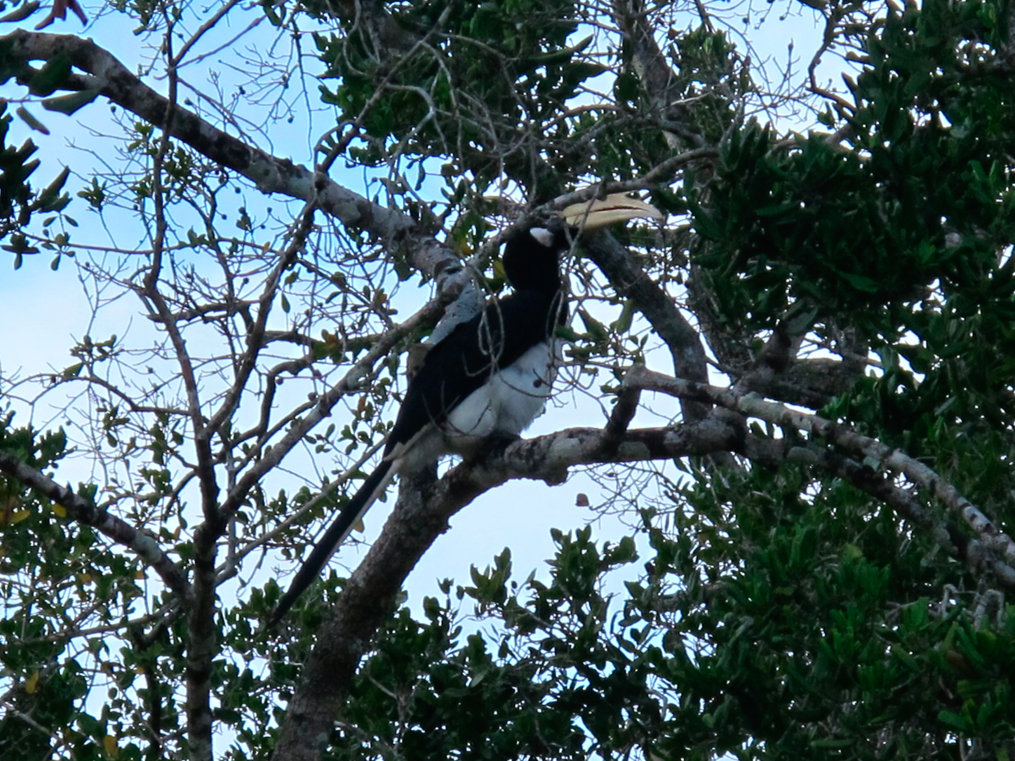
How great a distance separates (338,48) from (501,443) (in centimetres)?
135

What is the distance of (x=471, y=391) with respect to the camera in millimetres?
4113

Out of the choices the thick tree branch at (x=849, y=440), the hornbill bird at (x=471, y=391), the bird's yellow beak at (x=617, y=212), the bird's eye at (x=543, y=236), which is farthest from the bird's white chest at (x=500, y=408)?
the thick tree branch at (x=849, y=440)

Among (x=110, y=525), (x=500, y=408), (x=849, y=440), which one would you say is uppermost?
(x=500, y=408)

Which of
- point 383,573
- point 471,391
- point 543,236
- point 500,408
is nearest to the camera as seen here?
point 383,573

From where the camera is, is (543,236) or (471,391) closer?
(471,391)

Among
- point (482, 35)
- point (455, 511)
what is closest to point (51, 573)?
point (455, 511)

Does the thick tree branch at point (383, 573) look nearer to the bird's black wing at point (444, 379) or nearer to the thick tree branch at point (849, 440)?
the bird's black wing at point (444, 379)

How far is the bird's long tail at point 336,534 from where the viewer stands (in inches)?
137

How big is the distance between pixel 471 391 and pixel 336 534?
0.76 metres

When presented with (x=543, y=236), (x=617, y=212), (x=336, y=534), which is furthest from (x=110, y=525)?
(x=543, y=236)

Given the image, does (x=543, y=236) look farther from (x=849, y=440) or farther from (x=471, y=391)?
(x=849, y=440)

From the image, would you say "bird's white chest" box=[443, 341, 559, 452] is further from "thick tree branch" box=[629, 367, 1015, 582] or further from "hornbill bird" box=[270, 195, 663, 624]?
"thick tree branch" box=[629, 367, 1015, 582]

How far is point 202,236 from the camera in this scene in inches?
112

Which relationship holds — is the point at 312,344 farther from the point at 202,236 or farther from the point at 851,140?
the point at 851,140
